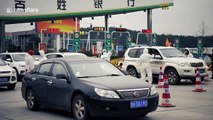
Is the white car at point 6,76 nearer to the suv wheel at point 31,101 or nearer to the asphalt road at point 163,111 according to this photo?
the asphalt road at point 163,111

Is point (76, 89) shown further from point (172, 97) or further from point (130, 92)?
point (172, 97)

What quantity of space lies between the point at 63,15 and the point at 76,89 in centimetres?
3820

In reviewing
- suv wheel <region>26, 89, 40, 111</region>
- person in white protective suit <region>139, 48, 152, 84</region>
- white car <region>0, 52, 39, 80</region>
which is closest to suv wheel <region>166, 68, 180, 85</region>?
person in white protective suit <region>139, 48, 152, 84</region>

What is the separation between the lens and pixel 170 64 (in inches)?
745

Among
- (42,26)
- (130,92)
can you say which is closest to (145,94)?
(130,92)

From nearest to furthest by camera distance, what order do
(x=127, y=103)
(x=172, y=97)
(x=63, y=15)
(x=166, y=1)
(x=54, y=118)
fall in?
(x=127, y=103) → (x=54, y=118) → (x=172, y=97) → (x=63, y=15) → (x=166, y=1)

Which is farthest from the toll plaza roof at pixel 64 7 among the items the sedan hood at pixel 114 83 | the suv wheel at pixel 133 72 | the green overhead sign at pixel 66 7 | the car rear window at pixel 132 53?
the sedan hood at pixel 114 83

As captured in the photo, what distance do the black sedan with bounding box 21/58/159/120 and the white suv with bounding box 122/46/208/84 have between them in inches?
353

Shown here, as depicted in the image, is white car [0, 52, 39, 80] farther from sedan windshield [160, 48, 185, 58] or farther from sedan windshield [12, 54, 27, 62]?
sedan windshield [160, 48, 185, 58]

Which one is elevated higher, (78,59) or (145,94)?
(78,59)

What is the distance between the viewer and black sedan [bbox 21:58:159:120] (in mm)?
8367

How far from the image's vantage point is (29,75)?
11.3 meters

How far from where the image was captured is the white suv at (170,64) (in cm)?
1861

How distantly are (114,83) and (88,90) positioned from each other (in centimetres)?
59
